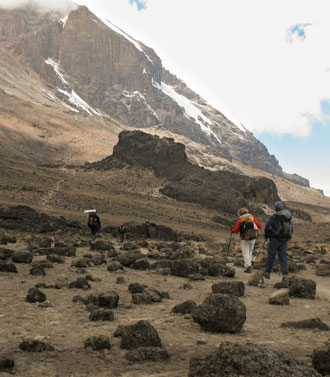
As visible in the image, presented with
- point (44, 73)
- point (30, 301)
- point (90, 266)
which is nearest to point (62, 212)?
point (90, 266)

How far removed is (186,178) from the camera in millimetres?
58812

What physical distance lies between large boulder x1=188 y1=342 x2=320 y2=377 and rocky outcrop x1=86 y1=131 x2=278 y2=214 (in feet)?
165

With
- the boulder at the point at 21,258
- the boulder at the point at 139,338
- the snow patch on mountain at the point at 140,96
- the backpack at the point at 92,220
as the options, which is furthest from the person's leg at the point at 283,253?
the snow patch on mountain at the point at 140,96

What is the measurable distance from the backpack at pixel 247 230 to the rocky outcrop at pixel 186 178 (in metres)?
41.7

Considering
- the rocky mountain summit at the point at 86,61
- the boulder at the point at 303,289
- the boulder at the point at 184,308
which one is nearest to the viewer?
the boulder at the point at 184,308

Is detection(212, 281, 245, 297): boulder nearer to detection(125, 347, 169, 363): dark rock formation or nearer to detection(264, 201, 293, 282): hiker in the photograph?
detection(264, 201, 293, 282): hiker

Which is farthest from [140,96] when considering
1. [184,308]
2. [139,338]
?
[139,338]

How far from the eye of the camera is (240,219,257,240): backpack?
1145 cm

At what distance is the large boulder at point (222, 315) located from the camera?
502 centimetres

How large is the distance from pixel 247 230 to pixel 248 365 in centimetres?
861

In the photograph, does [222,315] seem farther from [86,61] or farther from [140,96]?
[140,96]

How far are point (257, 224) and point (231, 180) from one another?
5505 centimetres

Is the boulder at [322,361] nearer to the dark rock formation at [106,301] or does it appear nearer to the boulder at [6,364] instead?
the boulder at [6,364]

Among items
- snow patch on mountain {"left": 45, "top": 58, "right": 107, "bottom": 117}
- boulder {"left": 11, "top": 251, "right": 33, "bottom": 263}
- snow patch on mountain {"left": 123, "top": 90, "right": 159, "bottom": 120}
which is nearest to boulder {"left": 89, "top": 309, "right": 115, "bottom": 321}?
boulder {"left": 11, "top": 251, "right": 33, "bottom": 263}
